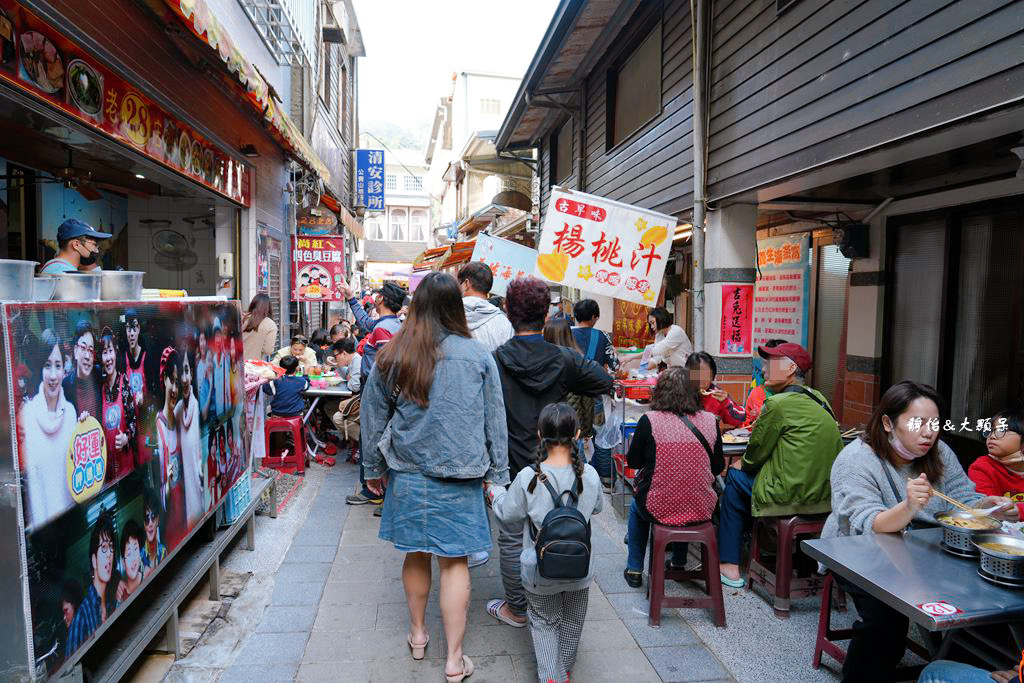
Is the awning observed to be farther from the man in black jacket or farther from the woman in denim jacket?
the man in black jacket

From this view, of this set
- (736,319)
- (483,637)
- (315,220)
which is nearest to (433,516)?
(483,637)

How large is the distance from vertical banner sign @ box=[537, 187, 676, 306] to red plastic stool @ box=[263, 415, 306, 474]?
337 centimetres

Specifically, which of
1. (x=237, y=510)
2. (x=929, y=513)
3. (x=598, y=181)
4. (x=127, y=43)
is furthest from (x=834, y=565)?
(x=598, y=181)

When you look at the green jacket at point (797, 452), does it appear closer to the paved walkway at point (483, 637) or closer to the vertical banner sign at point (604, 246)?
the paved walkway at point (483, 637)

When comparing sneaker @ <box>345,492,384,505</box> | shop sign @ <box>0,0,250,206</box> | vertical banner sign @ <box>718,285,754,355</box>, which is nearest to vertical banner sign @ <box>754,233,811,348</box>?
vertical banner sign @ <box>718,285,754,355</box>

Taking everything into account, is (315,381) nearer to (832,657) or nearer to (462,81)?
(832,657)

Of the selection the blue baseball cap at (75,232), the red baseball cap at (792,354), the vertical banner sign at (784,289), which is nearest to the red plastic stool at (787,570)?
the red baseball cap at (792,354)

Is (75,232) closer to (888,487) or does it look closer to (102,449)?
(102,449)

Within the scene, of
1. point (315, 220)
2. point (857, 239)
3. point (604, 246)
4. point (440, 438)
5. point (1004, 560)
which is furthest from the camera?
point (315, 220)

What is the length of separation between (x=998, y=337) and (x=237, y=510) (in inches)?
273

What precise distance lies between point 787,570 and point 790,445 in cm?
82

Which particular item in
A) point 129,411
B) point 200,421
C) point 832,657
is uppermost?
point 129,411

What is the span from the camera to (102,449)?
8.78ft

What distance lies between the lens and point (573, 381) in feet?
13.5
